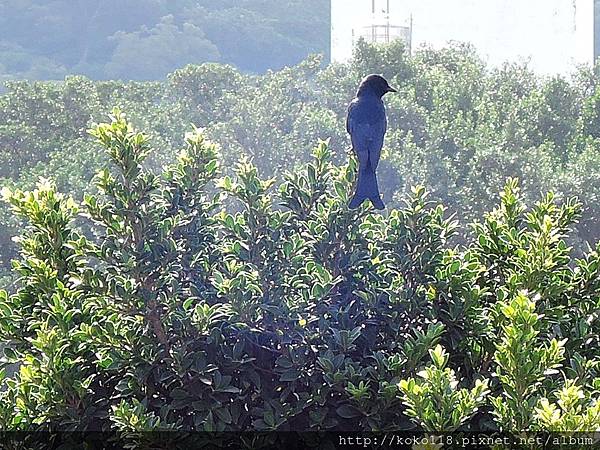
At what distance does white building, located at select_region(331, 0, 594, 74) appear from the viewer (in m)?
3.61

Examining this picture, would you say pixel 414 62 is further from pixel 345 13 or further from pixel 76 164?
pixel 76 164

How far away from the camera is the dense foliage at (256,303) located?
792mm

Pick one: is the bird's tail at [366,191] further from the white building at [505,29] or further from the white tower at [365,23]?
the white building at [505,29]

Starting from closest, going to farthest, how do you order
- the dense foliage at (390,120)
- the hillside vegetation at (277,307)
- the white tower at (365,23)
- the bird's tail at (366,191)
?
the hillside vegetation at (277,307)
the bird's tail at (366,191)
the dense foliage at (390,120)
the white tower at (365,23)

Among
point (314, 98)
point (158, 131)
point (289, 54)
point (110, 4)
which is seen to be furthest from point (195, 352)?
point (110, 4)

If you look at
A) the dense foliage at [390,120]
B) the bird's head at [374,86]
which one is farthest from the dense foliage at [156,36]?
the bird's head at [374,86]

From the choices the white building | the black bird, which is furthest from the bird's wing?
the white building

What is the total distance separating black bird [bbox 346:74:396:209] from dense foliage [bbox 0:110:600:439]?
0.02 metres

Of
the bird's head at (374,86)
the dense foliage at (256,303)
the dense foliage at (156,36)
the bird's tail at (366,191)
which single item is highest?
the dense foliage at (156,36)

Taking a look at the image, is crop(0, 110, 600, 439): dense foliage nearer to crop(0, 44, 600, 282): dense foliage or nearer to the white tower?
crop(0, 44, 600, 282): dense foliage

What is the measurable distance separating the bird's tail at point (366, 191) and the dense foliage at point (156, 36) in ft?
8.88

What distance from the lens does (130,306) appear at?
80cm

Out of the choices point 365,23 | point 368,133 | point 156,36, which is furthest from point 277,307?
point 156,36

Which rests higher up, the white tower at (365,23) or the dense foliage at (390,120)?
the white tower at (365,23)
